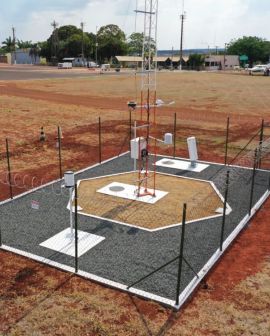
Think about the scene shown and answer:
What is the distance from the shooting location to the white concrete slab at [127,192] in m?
14.7

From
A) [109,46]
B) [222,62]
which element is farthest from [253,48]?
[109,46]

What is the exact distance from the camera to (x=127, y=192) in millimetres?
15398

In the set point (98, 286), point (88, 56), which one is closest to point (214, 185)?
point (98, 286)

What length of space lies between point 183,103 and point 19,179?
95.9 feet

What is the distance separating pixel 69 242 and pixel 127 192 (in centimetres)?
421

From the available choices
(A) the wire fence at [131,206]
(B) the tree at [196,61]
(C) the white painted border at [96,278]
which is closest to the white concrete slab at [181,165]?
(A) the wire fence at [131,206]

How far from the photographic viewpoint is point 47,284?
9.73 meters

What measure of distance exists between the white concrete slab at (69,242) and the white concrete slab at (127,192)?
3143 millimetres

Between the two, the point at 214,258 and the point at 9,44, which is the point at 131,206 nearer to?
the point at 214,258

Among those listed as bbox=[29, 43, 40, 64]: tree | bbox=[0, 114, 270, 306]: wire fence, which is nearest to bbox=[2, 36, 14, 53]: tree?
bbox=[29, 43, 40, 64]: tree

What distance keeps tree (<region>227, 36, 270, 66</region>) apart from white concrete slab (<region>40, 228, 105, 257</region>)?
463 ft

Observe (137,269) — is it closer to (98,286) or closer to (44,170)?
(98,286)

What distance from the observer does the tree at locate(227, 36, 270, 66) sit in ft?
457

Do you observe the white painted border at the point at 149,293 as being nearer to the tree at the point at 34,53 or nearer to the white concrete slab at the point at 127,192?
the white concrete slab at the point at 127,192
